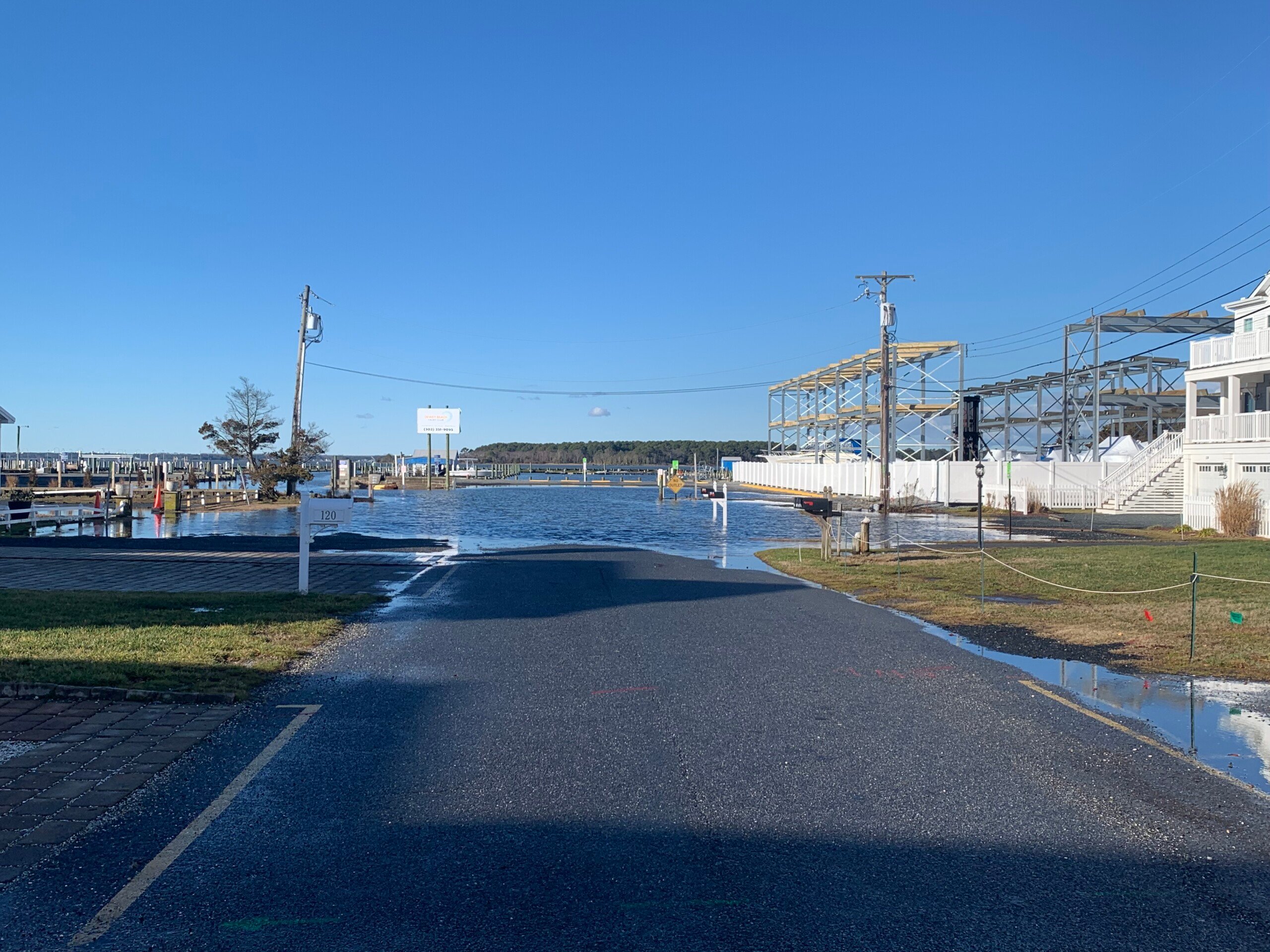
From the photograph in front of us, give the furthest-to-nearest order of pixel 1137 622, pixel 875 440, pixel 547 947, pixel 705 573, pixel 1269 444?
pixel 875 440 < pixel 1269 444 < pixel 705 573 < pixel 1137 622 < pixel 547 947

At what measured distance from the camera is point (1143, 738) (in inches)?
287

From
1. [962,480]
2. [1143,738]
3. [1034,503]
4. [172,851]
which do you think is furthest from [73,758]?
[962,480]

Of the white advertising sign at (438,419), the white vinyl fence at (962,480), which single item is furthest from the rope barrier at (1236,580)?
the white advertising sign at (438,419)

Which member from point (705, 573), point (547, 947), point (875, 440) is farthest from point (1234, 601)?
point (875, 440)

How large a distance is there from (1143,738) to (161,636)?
30.7 feet

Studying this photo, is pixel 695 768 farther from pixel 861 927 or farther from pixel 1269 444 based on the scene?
pixel 1269 444

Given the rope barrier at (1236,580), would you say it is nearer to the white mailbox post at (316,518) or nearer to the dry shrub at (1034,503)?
the white mailbox post at (316,518)

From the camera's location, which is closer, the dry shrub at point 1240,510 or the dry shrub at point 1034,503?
the dry shrub at point 1240,510

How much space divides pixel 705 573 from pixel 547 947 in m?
15.9

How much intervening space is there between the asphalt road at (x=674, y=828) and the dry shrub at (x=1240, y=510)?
72.9 feet

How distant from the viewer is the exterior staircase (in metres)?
38.1

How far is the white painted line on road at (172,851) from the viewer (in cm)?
407

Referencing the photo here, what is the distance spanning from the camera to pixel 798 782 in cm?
609

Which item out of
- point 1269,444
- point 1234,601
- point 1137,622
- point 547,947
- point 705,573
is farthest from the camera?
point 1269,444
